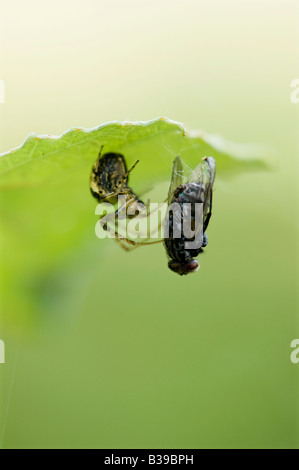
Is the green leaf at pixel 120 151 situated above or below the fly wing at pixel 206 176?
below

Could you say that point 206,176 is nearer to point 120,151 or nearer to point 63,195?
point 120,151

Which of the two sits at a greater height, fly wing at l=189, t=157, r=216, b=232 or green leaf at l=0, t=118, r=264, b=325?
fly wing at l=189, t=157, r=216, b=232

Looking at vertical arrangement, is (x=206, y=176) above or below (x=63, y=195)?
above

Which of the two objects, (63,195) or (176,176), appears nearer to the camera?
(63,195)

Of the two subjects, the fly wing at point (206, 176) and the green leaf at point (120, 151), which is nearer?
the green leaf at point (120, 151)

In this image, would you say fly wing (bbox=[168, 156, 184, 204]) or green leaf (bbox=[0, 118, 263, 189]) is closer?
green leaf (bbox=[0, 118, 263, 189])

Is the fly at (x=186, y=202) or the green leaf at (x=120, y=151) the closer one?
the green leaf at (x=120, y=151)

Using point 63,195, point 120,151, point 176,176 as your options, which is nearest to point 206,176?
point 176,176

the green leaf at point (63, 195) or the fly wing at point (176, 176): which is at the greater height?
the fly wing at point (176, 176)
